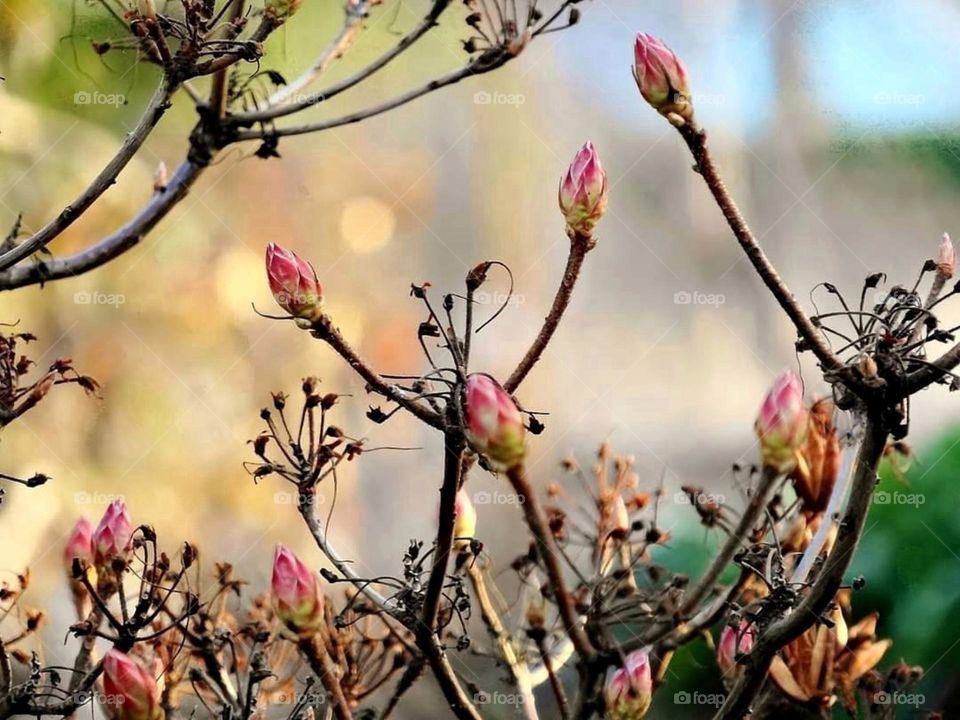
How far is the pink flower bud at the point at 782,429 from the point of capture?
1.88ft

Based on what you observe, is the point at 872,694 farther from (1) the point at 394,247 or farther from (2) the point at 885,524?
(1) the point at 394,247

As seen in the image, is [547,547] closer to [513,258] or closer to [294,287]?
[294,287]

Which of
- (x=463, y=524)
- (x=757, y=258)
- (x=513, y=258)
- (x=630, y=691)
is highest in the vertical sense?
(x=513, y=258)

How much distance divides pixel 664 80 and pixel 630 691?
0.38 metres

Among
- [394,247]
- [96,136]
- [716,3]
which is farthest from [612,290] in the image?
[96,136]

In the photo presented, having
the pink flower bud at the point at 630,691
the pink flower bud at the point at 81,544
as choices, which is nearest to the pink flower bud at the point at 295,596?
the pink flower bud at the point at 630,691

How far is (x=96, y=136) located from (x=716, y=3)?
911 millimetres

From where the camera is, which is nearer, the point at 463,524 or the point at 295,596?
the point at 295,596

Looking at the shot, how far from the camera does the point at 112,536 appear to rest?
30.5 inches

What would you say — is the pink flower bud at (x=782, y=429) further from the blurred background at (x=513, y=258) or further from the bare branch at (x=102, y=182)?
the blurred background at (x=513, y=258)

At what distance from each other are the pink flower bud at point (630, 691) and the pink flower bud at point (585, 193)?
27 cm

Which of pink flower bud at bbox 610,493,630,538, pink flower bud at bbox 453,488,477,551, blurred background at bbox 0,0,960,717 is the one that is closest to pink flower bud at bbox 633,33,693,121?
pink flower bud at bbox 453,488,477,551

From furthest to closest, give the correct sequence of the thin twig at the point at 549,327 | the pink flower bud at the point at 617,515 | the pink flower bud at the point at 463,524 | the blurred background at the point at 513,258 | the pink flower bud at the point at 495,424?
the blurred background at the point at 513,258 < the pink flower bud at the point at 617,515 < the pink flower bud at the point at 463,524 < the thin twig at the point at 549,327 < the pink flower bud at the point at 495,424

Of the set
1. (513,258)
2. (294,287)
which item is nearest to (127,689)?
(294,287)
